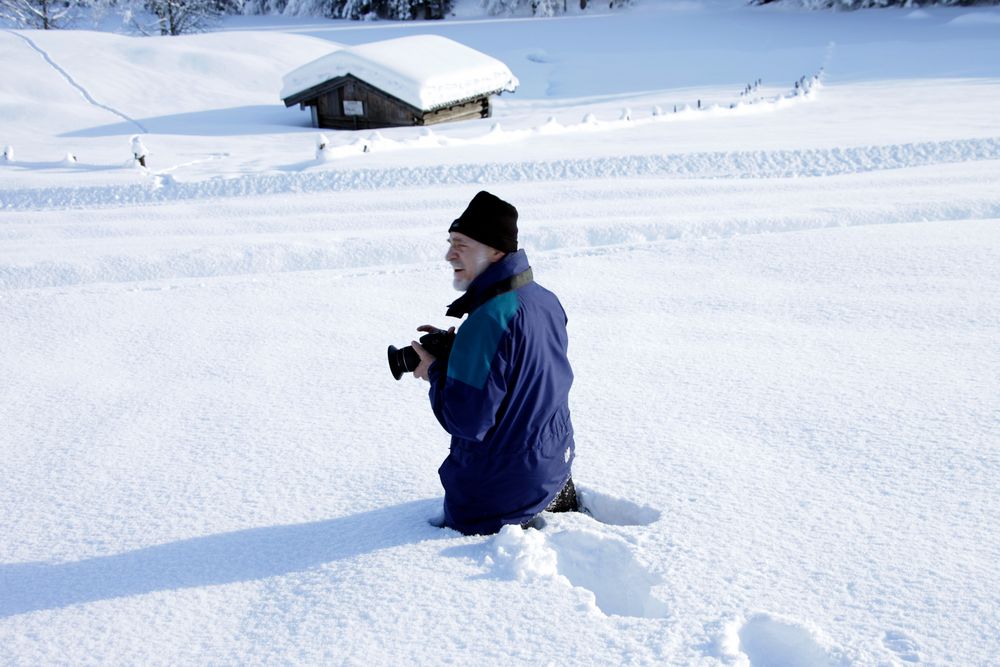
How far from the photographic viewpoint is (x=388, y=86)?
16531 millimetres

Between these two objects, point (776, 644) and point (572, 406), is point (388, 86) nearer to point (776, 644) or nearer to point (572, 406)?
point (572, 406)

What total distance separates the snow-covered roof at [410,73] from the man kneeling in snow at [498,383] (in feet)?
46.4

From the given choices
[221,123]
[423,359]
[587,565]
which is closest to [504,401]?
[423,359]

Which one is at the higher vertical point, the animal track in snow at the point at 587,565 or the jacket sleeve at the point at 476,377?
the jacket sleeve at the point at 476,377

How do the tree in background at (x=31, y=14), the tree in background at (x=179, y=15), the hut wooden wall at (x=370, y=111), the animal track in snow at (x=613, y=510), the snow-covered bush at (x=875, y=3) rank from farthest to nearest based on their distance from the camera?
the tree in background at (x=179, y=15) < the tree in background at (x=31, y=14) < the snow-covered bush at (x=875, y=3) < the hut wooden wall at (x=370, y=111) < the animal track in snow at (x=613, y=510)

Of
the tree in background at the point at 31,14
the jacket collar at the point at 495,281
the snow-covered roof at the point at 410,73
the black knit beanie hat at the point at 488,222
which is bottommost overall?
the jacket collar at the point at 495,281

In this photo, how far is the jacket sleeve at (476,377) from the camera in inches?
106

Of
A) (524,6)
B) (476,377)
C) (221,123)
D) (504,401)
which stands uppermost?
(524,6)

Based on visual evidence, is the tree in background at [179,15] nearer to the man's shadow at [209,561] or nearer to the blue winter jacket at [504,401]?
the man's shadow at [209,561]

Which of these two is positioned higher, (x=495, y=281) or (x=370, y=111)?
(x=370, y=111)

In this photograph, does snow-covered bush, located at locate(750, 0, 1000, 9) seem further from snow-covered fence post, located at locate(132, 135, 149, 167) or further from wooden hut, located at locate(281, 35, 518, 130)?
snow-covered fence post, located at locate(132, 135, 149, 167)

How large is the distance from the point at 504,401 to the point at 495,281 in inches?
15.3

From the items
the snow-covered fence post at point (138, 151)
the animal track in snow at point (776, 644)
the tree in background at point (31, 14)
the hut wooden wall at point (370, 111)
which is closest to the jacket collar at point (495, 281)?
the animal track in snow at point (776, 644)

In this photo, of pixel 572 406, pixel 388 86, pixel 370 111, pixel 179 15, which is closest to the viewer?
pixel 572 406
